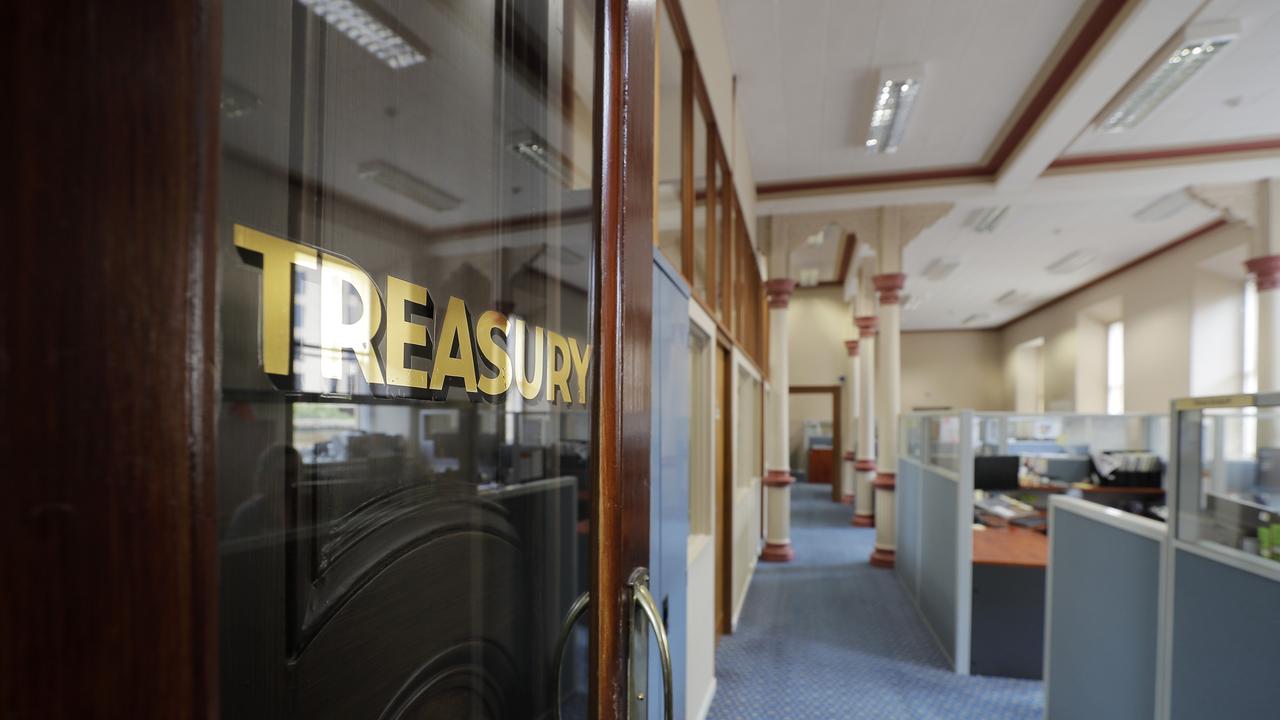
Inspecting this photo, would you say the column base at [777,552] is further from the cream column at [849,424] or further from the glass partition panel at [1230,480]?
the cream column at [849,424]

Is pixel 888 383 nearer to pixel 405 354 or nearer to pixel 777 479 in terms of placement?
pixel 777 479

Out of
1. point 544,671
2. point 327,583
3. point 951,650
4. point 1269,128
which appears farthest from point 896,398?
point 327,583

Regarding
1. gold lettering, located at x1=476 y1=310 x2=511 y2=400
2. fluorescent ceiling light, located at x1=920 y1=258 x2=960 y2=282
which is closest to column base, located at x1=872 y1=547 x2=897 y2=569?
fluorescent ceiling light, located at x1=920 y1=258 x2=960 y2=282

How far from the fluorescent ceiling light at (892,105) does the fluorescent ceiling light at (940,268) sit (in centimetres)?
483

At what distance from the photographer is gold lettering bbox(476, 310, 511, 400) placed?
0.74m

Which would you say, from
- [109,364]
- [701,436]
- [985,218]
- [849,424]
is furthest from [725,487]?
[849,424]

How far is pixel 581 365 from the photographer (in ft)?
3.12

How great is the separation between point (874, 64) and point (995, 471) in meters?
3.73

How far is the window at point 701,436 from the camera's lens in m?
2.92

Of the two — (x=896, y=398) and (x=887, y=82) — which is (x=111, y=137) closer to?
(x=887, y=82)

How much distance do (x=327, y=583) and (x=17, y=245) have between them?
1.28 ft

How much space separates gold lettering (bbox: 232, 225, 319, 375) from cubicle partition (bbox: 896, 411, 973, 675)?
356 cm

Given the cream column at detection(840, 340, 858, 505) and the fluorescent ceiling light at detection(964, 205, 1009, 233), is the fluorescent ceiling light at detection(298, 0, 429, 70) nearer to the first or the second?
the fluorescent ceiling light at detection(964, 205, 1009, 233)

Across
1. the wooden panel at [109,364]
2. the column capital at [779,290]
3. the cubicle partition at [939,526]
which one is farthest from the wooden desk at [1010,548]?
the wooden panel at [109,364]
